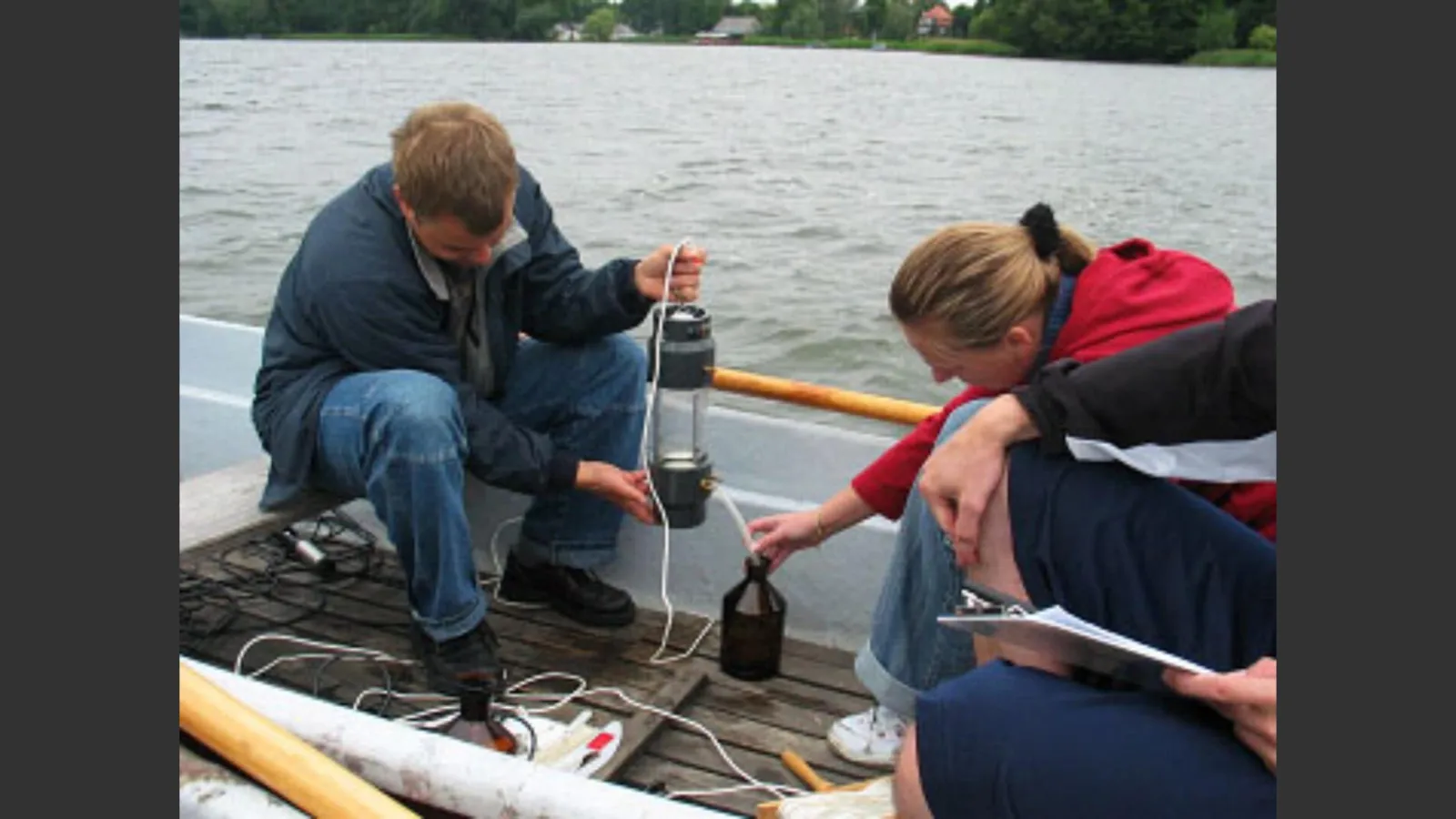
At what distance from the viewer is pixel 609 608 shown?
3.14 m

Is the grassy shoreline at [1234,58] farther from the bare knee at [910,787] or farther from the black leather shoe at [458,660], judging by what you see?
the bare knee at [910,787]

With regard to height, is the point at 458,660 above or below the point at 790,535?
below

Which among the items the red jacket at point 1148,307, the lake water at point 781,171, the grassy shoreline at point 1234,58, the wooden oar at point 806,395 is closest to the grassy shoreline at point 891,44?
the grassy shoreline at point 1234,58

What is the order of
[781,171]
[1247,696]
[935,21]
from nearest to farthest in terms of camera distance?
[1247,696], [781,171], [935,21]

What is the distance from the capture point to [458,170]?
2553 mm

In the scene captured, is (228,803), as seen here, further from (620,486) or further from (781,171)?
(781,171)

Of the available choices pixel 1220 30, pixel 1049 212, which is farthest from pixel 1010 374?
pixel 1220 30

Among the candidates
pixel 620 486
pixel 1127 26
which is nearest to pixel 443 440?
pixel 620 486

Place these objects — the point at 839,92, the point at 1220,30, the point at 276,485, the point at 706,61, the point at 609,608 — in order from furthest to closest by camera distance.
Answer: the point at 706,61, the point at 1220,30, the point at 839,92, the point at 609,608, the point at 276,485

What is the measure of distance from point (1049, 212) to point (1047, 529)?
52cm

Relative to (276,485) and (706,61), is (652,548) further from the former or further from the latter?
(706,61)

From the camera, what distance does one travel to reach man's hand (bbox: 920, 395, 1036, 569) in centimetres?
181

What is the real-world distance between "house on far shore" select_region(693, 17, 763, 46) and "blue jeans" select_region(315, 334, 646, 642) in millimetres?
40808

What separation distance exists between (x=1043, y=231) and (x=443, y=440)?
1226 millimetres
